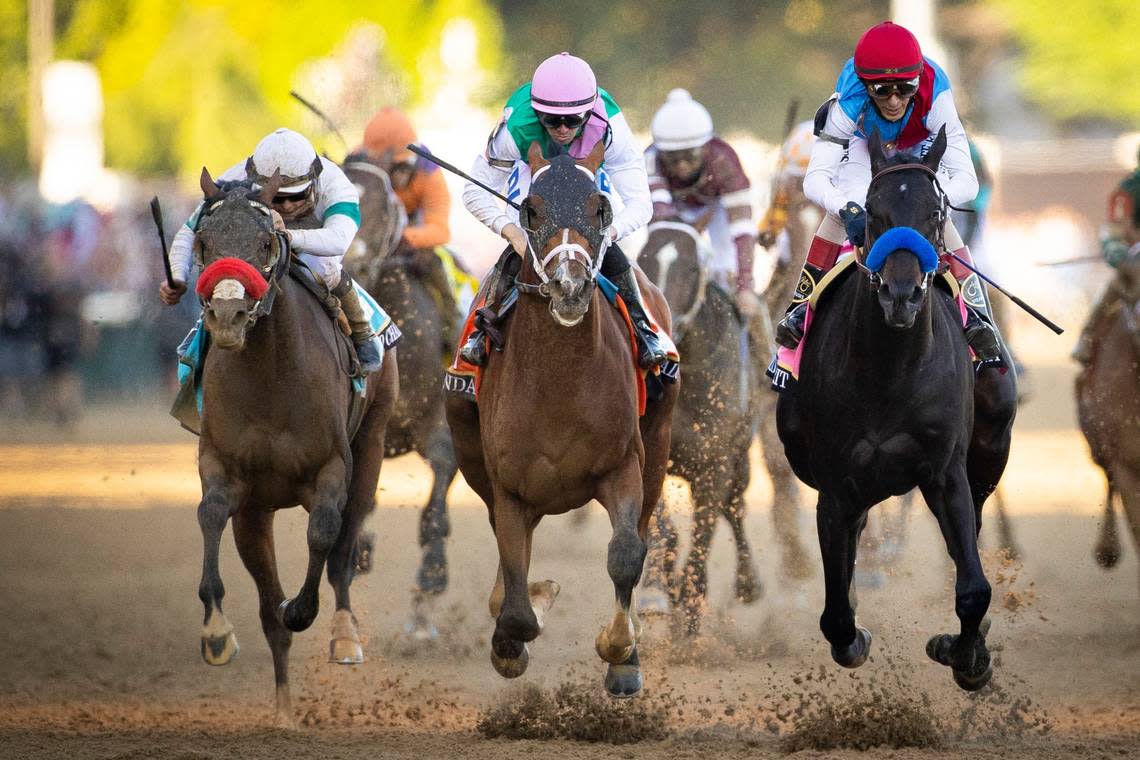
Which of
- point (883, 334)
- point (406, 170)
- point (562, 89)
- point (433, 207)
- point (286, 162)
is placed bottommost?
point (883, 334)

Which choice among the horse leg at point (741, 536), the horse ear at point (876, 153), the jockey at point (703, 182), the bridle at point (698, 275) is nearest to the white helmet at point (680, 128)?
the jockey at point (703, 182)

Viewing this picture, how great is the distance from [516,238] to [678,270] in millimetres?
2800

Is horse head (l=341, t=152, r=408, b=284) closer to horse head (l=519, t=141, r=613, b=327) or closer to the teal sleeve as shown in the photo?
the teal sleeve

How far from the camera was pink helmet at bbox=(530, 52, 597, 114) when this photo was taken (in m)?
7.64

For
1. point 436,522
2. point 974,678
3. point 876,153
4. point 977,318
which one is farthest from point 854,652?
point 436,522

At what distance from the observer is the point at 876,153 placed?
725 cm

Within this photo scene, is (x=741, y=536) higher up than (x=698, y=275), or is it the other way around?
(x=698, y=275)

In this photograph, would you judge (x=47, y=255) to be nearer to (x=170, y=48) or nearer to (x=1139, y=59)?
(x=170, y=48)

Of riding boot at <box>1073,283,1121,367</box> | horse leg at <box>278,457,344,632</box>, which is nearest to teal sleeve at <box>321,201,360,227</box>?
horse leg at <box>278,457,344,632</box>

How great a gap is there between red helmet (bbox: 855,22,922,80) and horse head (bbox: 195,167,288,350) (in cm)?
254

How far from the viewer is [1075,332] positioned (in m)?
33.3

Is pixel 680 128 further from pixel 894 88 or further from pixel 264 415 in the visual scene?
pixel 264 415

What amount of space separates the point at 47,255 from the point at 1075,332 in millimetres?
19552

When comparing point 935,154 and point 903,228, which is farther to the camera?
point 935,154
